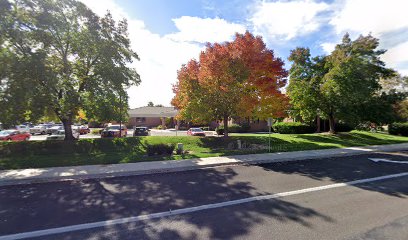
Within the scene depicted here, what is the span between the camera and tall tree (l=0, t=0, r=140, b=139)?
1197cm

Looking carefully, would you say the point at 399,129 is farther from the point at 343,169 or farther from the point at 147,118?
the point at 147,118

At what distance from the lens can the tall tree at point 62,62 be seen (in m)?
12.0

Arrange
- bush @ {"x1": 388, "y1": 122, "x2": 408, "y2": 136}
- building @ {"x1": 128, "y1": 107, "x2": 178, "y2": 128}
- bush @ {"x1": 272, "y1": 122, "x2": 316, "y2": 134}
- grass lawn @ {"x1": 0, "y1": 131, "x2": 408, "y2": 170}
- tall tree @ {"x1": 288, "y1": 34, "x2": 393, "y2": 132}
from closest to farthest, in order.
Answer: grass lawn @ {"x1": 0, "y1": 131, "x2": 408, "y2": 170}
tall tree @ {"x1": 288, "y1": 34, "x2": 393, "y2": 132}
bush @ {"x1": 388, "y1": 122, "x2": 408, "y2": 136}
bush @ {"x1": 272, "y1": 122, "x2": 316, "y2": 134}
building @ {"x1": 128, "y1": 107, "x2": 178, "y2": 128}

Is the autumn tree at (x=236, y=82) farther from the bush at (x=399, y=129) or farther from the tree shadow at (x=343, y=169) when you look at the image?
the bush at (x=399, y=129)

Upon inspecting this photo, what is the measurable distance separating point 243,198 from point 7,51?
14669 mm

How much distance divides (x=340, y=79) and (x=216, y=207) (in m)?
18.3

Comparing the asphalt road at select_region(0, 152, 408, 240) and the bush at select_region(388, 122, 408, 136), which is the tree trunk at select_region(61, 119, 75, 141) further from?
the bush at select_region(388, 122, 408, 136)

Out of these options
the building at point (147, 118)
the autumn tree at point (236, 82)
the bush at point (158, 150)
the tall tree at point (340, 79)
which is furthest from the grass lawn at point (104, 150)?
the building at point (147, 118)

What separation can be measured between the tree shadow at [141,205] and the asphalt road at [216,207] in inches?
0.9

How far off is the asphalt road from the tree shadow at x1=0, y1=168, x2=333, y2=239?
0.02 m

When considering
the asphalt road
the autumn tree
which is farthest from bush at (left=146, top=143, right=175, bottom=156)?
the asphalt road

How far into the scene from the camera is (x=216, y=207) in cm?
562

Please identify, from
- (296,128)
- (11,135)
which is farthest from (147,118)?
(296,128)

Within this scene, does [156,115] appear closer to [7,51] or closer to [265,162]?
[7,51]
